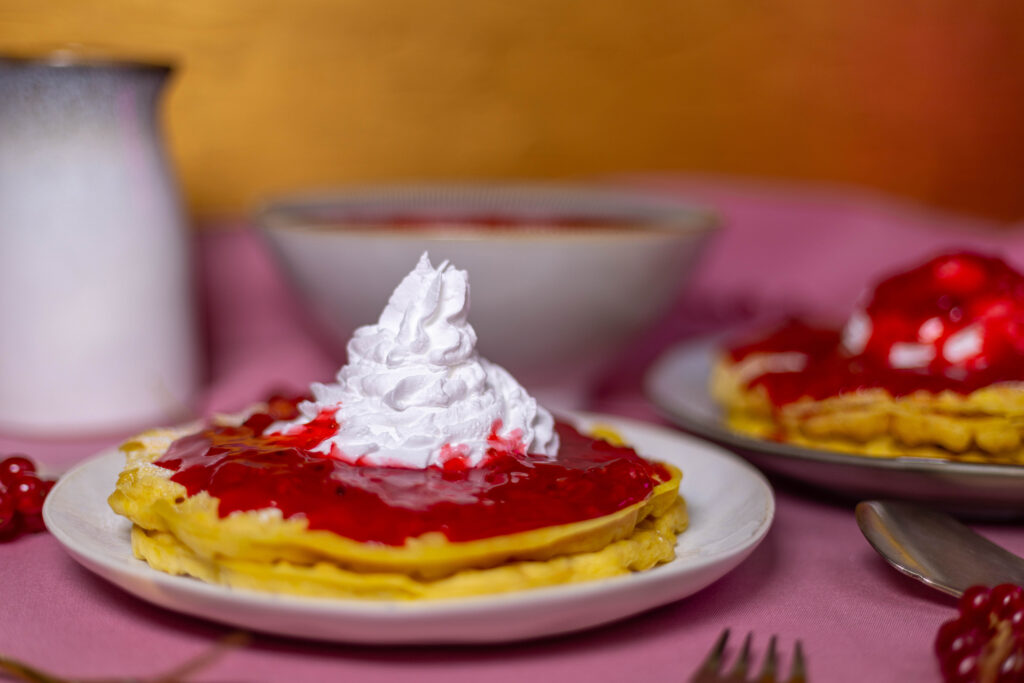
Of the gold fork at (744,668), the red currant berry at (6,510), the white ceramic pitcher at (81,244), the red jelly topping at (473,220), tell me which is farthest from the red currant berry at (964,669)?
the white ceramic pitcher at (81,244)

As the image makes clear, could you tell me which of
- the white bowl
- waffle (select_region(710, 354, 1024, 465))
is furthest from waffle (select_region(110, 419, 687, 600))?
the white bowl

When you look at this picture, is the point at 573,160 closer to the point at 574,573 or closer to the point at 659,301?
the point at 659,301

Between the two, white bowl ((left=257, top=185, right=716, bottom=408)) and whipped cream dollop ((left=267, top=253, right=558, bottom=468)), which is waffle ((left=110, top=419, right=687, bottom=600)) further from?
white bowl ((left=257, top=185, right=716, bottom=408))

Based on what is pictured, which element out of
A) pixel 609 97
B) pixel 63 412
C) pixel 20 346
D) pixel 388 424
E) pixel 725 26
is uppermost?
pixel 725 26

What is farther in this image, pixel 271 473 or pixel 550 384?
pixel 550 384

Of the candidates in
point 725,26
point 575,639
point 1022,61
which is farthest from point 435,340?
point 1022,61

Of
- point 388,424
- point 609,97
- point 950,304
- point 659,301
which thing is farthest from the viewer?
point 609,97

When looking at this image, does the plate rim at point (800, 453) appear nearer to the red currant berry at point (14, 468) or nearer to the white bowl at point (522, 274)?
the white bowl at point (522, 274)
